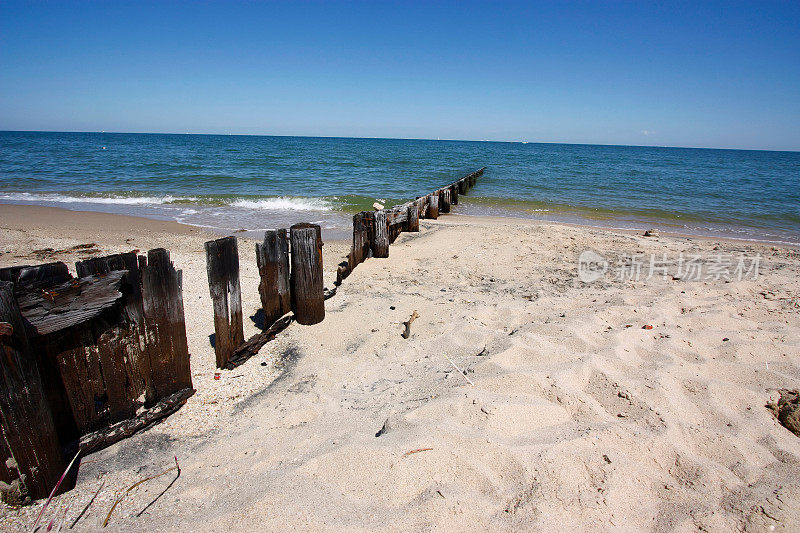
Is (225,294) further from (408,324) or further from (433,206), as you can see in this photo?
(433,206)

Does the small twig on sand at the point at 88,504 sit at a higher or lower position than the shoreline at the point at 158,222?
higher

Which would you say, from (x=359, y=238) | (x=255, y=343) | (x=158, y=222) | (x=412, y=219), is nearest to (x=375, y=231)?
(x=359, y=238)

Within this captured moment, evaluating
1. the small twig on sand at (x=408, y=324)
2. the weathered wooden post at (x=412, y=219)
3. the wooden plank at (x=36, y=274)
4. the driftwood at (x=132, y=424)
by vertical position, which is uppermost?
the wooden plank at (x=36, y=274)

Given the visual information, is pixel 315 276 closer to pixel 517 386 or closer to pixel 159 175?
pixel 517 386

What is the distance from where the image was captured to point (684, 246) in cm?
923

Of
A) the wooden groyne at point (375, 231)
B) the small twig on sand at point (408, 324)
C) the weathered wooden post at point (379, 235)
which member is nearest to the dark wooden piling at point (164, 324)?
the small twig on sand at point (408, 324)

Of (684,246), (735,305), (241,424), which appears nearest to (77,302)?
(241,424)

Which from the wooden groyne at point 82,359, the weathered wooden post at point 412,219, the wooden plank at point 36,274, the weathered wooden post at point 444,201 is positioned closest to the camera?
the wooden groyne at point 82,359

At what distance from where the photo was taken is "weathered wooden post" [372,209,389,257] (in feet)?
24.2

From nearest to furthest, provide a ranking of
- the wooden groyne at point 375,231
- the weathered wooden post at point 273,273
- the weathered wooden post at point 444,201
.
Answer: the weathered wooden post at point 273,273 → the wooden groyne at point 375,231 → the weathered wooden post at point 444,201

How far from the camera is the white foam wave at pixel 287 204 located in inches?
583

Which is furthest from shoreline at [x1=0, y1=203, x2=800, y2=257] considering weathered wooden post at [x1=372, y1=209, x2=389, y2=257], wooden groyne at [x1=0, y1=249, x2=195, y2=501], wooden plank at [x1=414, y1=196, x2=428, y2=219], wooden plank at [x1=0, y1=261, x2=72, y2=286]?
wooden plank at [x1=0, y1=261, x2=72, y2=286]

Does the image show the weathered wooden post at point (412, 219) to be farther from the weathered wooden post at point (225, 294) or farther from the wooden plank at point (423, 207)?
the weathered wooden post at point (225, 294)

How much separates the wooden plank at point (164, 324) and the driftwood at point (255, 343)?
539 millimetres
